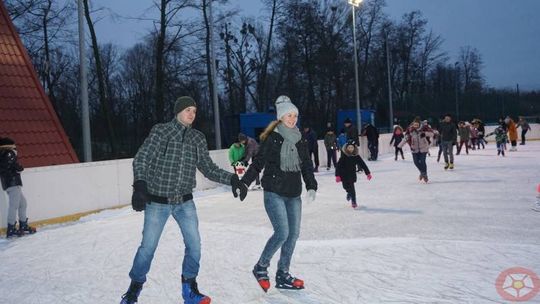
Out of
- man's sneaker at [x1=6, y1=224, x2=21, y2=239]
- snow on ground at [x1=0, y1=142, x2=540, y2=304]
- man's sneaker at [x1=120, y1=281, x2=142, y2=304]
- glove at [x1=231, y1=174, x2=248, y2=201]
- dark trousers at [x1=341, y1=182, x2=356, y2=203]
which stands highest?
glove at [x1=231, y1=174, x2=248, y2=201]

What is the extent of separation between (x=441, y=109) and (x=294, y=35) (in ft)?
65.1

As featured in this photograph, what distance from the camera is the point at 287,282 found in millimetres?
4281

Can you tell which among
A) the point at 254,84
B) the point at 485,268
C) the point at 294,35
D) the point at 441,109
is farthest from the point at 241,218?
the point at 441,109

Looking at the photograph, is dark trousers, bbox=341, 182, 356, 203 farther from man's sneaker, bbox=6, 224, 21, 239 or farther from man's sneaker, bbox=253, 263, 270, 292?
man's sneaker, bbox=6, 224, 21, 239

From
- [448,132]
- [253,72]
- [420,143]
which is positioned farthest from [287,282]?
[253,72]

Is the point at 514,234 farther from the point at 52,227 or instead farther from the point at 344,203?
the point at 52,227

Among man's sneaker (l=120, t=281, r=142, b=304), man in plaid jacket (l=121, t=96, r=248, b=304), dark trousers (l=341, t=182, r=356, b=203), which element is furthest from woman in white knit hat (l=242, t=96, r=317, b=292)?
dark trousers (l=341, t=182, r=356, b=203)

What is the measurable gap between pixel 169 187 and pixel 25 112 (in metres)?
8.93

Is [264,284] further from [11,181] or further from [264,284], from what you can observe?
[11,181]

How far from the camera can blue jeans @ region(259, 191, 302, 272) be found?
4.10 m

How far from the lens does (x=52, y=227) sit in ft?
28.1

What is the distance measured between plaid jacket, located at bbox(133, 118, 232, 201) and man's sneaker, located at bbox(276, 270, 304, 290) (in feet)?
3.66

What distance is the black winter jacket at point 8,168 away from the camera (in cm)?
747

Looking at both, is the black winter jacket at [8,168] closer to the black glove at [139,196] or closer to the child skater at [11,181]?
the child skater at [11,181]
